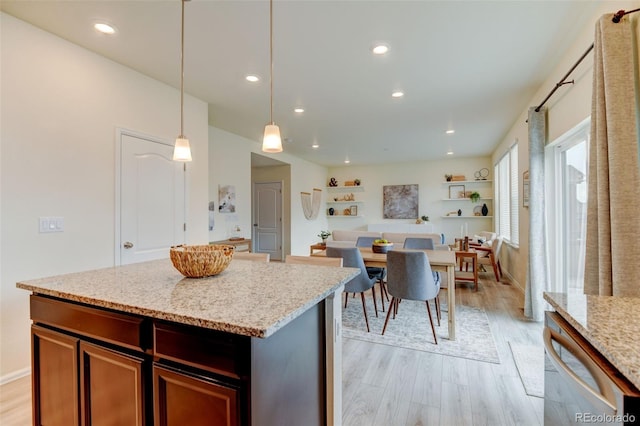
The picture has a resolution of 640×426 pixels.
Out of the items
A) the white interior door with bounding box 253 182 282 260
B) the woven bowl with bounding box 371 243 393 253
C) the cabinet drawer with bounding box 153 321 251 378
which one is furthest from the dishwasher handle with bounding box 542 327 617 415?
the white interior door with bounding box 253 182 282 260

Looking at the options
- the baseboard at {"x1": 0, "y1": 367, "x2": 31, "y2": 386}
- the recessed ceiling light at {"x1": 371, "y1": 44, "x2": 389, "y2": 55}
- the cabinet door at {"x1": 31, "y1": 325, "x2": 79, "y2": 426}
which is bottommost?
the baseboard at {"x1": 0, "y1": 367, "x2": 31, "y2": 386}

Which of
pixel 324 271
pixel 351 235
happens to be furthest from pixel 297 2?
pixel 351 235

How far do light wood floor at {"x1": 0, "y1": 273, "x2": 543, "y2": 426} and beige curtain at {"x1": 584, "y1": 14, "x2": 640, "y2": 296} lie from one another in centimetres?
91

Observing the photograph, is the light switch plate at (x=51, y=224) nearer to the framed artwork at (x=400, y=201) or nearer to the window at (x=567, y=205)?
the window at (x=567, y=205)

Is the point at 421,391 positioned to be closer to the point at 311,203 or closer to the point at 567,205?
the point at 567,205

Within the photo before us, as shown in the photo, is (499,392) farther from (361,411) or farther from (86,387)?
(86,387)

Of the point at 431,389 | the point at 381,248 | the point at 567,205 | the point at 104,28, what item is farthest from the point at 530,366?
the point at 104,28

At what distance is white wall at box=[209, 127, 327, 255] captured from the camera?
501 cm

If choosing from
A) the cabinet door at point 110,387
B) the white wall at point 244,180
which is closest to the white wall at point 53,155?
the cabinet door at point 110,387

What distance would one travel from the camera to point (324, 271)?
1.74m

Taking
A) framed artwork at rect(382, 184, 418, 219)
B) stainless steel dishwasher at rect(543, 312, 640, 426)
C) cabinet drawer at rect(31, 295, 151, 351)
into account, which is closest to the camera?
stainless steel dishwasher at rect(543, 312, 640, 426)

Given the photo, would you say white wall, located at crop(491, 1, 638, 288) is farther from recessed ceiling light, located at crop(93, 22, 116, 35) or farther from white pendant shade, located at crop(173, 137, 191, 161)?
recessed ceiling light, located at crop(93, 22, 116, 35)

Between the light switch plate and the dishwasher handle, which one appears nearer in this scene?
the dishwasher handle

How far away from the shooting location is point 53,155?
237cm
